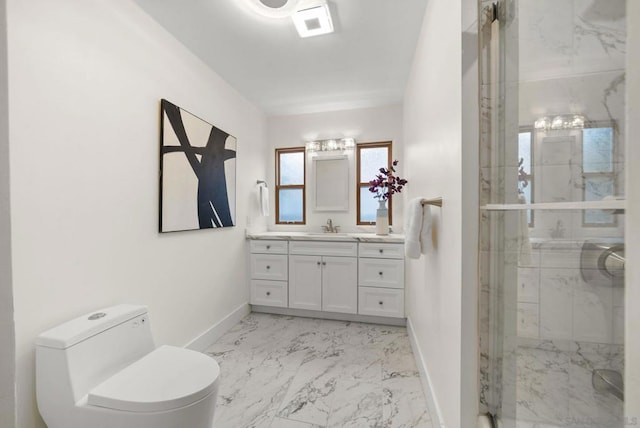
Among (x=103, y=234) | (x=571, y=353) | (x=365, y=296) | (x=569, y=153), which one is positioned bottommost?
(x=365, y=296)

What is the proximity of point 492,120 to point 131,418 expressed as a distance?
179 centimetres

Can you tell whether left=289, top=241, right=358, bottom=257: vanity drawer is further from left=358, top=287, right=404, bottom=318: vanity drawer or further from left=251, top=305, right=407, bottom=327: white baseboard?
left=251, top=305, right=407, bottom=327: white baseboard

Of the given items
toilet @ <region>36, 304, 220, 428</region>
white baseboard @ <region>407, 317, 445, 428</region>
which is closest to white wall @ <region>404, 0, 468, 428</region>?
white baseboard @ <region>407, 317, 445, 428</region>

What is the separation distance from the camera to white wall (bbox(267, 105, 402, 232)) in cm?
309

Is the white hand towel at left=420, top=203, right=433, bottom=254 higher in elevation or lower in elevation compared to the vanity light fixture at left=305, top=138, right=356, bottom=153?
lower

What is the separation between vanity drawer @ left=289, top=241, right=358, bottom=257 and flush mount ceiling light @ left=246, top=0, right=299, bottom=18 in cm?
198

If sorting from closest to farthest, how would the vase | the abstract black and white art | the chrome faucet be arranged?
the abstract black and white art, the vase, the chrome faucet

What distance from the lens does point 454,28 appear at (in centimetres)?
109

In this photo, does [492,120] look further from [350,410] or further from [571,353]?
[350,410]

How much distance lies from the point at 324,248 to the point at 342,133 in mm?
1457

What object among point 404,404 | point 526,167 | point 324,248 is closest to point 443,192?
point 526,167

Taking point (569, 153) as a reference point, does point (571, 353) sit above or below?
below

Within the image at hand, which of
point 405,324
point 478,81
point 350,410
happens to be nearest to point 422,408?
point 350,410

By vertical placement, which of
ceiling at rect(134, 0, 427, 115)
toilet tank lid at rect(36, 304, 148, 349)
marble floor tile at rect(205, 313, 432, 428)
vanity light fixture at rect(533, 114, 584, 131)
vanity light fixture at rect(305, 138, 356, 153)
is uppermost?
ceiling at rect(134, 0, 427, 115)
